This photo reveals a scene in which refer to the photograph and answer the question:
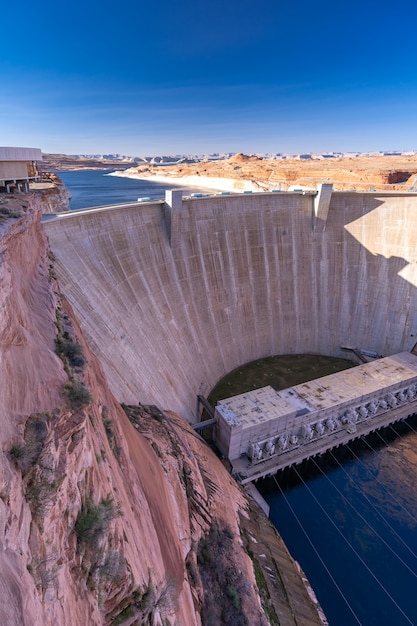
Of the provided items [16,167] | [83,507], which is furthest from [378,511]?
[16,167]

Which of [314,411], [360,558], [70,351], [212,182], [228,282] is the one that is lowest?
[360,558]

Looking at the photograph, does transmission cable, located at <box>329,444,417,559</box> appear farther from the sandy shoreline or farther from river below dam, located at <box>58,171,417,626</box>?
the sandy shoreline

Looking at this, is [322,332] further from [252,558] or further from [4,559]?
[4,559]

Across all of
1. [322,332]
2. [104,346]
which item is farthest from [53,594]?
[322,332]

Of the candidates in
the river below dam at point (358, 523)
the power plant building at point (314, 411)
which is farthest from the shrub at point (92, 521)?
the river below dam at point (358, 523)

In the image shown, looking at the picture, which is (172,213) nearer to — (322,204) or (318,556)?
(322,204)
